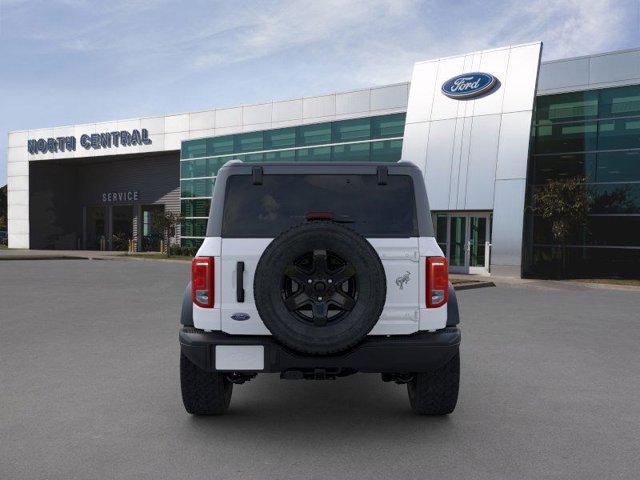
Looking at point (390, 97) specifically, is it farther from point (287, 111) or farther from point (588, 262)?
point (588, 262)

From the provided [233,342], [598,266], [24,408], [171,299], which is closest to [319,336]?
[233,342]

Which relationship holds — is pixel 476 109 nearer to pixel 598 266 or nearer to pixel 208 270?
pixel 598 266

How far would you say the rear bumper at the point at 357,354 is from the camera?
13.2 feet

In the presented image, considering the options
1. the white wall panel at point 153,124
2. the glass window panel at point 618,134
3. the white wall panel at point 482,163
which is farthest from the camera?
the white wall panel at point 153,124

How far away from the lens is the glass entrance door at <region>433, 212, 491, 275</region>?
23.8 m

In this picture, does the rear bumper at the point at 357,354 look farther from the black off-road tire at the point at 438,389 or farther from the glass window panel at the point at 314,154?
the glass window panel at the point at 314,154

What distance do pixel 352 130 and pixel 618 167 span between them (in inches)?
480

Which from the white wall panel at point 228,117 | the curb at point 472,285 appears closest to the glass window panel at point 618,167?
the curb at point 472,285

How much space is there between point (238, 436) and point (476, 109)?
20.7 metres

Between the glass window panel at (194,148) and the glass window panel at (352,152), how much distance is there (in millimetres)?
10208

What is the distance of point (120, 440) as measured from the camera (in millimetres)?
4227

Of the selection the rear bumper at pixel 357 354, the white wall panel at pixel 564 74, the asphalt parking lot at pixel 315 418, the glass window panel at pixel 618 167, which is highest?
the white wall panel at pixel 564 74

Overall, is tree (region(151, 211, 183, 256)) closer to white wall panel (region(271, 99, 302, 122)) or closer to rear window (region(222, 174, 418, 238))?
white wall panel (region(271, 99, 302, 122))

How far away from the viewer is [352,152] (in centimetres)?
2950
